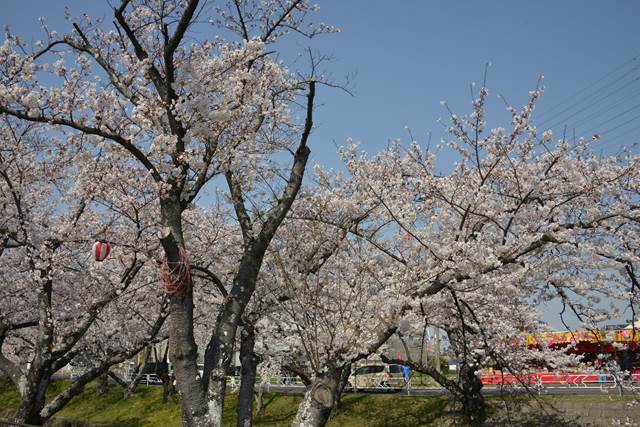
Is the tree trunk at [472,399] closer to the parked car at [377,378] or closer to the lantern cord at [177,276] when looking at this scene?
the parked car at [377,378]

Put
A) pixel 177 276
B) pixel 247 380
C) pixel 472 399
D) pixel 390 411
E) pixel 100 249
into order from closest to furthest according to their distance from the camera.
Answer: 1. pixel 177 276
2. pixel 100 249
3. pixel 247 380
4. pixel 472 399
5. pixel 390 411

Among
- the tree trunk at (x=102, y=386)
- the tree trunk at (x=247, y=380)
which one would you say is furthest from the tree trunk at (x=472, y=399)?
the tree trunk at (x=102, y=386)

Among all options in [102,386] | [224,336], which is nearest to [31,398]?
[224,336]

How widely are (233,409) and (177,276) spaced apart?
19.7 meters

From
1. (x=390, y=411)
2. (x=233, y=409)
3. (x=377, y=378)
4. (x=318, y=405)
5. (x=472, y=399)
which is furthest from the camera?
(x=377, y=378)

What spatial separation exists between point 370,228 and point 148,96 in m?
8.10

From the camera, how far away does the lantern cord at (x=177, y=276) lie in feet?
17.6

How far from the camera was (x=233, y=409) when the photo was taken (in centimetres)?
2333

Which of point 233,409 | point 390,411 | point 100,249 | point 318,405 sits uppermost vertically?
point 100,249

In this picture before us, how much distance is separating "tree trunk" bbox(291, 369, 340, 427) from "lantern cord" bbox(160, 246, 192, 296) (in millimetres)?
1821

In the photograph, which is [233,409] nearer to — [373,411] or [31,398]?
[373,411]

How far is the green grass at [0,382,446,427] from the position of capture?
61.1 feet

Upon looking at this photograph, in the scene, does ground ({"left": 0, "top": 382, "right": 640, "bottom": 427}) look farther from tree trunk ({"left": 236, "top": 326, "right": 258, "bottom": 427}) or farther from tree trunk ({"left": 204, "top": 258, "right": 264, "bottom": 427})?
tree trunk ({"left": 204, "top": 258, "right": 264, "bottom": 427})

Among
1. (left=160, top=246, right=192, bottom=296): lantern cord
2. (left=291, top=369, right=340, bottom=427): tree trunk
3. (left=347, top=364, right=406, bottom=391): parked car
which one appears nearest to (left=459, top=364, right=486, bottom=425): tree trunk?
(left=347, top=364, right=406, bottom=391): parked car
